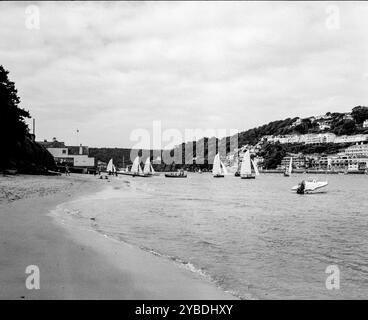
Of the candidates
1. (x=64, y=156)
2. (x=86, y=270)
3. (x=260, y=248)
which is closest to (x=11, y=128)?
(x=260, y=248)

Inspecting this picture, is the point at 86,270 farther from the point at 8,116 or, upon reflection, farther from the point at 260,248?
the point at 8,116

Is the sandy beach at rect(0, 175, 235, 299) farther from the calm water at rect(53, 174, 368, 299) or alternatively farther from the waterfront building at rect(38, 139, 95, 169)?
the waterfront building at rect(38, 139, 95, 169)

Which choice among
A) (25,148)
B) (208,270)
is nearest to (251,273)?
(208,270)

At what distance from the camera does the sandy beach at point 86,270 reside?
763cm

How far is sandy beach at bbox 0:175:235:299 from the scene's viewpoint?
25.0ft

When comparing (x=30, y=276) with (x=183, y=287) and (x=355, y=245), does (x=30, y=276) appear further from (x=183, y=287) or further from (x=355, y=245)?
(x=355, y=245)

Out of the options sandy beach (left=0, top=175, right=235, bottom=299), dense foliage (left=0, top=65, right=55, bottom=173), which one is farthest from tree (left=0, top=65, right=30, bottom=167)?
sandy beach (left=0, top=175, right=235, bottom=299)

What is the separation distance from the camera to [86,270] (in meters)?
9.31

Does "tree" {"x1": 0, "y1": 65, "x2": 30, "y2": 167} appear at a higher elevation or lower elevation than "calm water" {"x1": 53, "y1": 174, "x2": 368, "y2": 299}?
higher

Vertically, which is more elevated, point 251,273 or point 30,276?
point 30,276

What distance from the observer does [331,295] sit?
9352 millimetres

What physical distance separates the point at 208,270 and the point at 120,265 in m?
2.54

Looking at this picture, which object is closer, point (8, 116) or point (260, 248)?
point (260, 248)

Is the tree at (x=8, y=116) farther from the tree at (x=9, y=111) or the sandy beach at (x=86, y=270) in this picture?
the sandy beach at (x=86, y=270)
